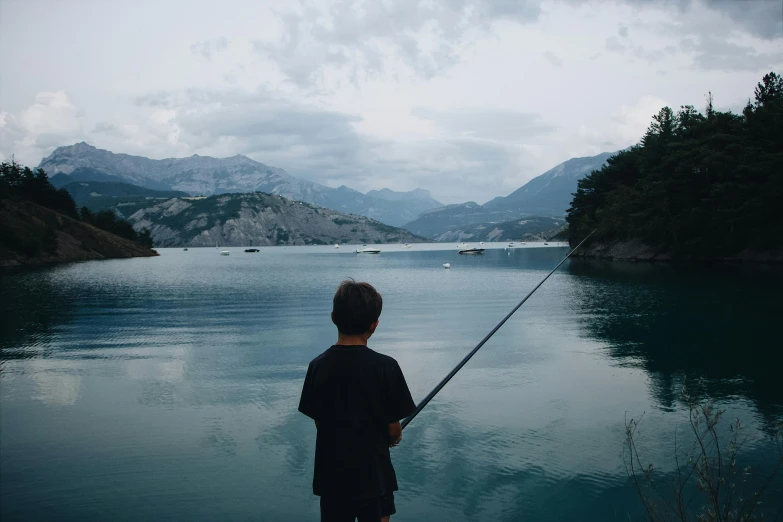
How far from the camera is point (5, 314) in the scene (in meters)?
30.0

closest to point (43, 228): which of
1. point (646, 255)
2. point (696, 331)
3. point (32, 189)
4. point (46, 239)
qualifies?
point (46, 239)

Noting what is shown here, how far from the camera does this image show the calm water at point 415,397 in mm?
8508

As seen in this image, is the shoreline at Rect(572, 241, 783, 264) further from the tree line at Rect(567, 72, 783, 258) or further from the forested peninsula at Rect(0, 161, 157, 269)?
the forested peninsula at Rect(0, 161, 157, 269)

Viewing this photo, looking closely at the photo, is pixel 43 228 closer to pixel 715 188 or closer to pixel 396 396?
pixel 715 188

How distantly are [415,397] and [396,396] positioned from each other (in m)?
10.2

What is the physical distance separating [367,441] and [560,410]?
31.3ft

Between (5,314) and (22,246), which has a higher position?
(22,246)

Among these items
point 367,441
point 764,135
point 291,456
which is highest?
point 764,135

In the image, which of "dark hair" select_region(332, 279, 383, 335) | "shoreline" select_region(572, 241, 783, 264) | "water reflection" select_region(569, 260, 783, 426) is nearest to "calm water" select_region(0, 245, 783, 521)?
"water reflection" select_region(569, 260, 783, 426)

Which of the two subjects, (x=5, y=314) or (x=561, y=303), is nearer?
(x=5, y=314)

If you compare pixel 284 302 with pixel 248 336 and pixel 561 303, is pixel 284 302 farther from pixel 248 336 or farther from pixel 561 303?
pixel 561 303

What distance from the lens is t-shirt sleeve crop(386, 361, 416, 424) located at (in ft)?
13.4

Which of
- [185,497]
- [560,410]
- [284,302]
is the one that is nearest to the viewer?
[185,497]

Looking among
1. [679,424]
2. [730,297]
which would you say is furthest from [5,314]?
[730,297]
